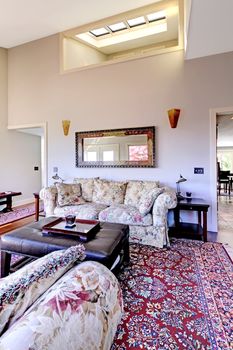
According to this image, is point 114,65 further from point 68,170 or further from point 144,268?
point 144,268

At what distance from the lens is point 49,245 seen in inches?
79.4

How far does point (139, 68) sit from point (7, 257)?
12.8 feet

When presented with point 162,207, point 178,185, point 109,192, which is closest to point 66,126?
point 109,192

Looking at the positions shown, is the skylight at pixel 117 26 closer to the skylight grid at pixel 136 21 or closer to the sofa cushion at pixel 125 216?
the skylight grid at pixel 136 21

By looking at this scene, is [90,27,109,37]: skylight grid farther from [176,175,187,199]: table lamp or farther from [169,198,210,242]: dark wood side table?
[169,198,210,242]: dark wood side table

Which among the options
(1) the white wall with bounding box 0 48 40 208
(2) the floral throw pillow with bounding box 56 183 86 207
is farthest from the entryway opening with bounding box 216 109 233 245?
(1) the white wall with bounding box 0 48 40 208

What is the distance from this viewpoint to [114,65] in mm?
4371

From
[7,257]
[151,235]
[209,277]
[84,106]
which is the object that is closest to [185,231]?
[151,235]

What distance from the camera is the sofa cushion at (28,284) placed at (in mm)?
725

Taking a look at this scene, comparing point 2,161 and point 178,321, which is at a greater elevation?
point 2,161

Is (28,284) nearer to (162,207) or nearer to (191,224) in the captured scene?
(162,207)

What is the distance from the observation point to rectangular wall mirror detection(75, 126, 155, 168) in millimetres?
4098

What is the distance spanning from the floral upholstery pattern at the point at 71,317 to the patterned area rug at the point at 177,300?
0.74m

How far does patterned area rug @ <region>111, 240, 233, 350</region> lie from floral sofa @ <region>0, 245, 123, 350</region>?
29.0 inches
